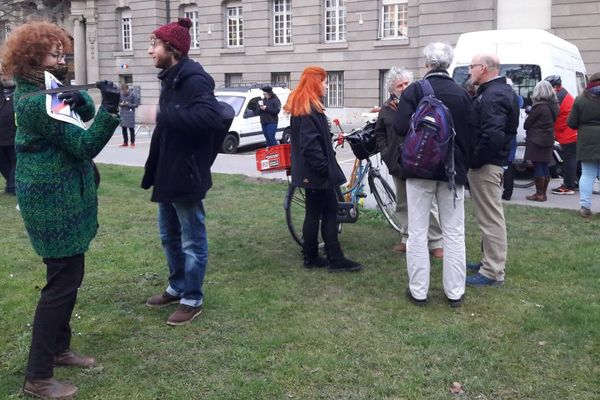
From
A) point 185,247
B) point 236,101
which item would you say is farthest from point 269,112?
point 185,247

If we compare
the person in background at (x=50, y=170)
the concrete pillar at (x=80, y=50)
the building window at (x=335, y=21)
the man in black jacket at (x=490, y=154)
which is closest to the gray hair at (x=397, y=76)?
the man in black jacket at (x=490, y=154)

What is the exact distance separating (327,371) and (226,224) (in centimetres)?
430

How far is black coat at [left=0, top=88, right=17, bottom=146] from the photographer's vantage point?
30.2ft

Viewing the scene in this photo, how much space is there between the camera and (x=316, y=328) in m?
4.55

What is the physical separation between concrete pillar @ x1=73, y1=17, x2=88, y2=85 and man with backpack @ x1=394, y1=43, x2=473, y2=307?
36273 mm

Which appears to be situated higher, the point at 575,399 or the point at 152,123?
the point at 152,123

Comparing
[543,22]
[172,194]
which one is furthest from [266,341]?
[543,22]

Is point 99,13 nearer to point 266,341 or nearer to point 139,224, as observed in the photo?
point 139,224

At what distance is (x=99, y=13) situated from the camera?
124ft

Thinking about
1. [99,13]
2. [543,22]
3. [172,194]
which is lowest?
[172,194]

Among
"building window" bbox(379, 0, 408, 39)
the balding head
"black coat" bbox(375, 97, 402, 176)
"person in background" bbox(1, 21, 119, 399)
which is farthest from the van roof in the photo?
"building window" bbox(379, 0, 408, 39)

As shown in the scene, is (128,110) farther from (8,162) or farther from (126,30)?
(126,30)

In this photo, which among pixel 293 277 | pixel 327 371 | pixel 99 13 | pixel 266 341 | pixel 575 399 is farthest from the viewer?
pixel 99 13

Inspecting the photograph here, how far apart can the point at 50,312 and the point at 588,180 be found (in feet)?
23.4
